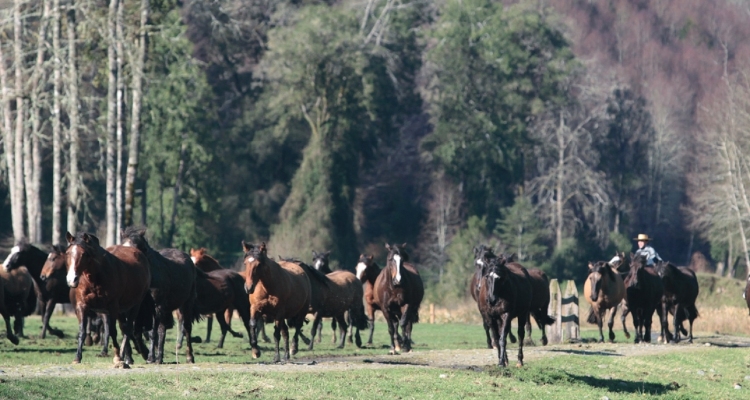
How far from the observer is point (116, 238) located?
4638 cm

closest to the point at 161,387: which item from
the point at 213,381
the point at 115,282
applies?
the point at 213,381

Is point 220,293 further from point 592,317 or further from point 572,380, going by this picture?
point 592,317

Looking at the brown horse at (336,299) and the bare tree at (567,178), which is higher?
the bare tree at (567,178)

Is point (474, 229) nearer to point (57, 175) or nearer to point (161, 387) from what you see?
point (57, 175)

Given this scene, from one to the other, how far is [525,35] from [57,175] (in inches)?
1676

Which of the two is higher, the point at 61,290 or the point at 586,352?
the point at 61,290

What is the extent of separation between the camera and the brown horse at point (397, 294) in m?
27.3

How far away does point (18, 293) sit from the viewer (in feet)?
101

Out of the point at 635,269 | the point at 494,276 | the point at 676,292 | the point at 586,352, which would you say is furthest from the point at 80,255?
the point at 676,292

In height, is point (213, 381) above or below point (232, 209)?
below

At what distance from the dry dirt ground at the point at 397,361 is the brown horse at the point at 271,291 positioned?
31.4 inches

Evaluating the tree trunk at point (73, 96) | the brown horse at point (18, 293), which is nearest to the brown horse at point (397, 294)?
the brown horse at point (18, 293)

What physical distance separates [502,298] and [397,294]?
4.77 m

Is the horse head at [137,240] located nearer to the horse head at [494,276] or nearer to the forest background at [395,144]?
the horse head at [494,276]
